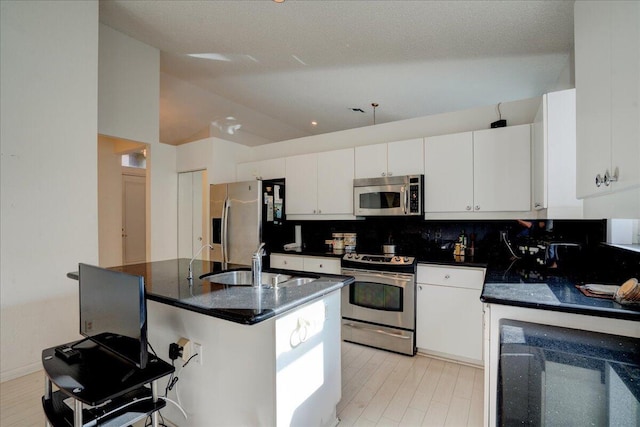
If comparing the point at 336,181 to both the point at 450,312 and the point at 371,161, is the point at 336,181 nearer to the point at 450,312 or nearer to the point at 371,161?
the point at 371,161

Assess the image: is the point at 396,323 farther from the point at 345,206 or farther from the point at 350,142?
the point at 350,142

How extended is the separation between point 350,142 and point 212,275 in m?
2.55

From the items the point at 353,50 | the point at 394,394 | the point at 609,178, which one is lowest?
the point at 394,394

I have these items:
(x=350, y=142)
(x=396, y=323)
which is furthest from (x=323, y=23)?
(x=396, y=323)

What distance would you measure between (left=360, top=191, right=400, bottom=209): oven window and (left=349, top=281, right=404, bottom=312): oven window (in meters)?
0.82

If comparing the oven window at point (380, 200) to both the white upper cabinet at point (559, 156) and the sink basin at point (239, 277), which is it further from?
the sink basin at point (239, 277)

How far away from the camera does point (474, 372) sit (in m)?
2.46

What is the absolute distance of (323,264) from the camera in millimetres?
3355

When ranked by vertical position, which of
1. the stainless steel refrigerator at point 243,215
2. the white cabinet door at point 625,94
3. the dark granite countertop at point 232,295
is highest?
the white cabinet door at point 625,94

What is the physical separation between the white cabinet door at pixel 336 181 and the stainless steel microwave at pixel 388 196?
0.13 m

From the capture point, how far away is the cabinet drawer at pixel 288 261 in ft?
11.6

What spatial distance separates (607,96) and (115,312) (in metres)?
2.34

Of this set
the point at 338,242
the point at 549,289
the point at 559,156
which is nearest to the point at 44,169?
the point at 338,242

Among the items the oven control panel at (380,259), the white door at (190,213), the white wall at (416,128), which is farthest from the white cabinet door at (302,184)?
the white door at (190,213)
